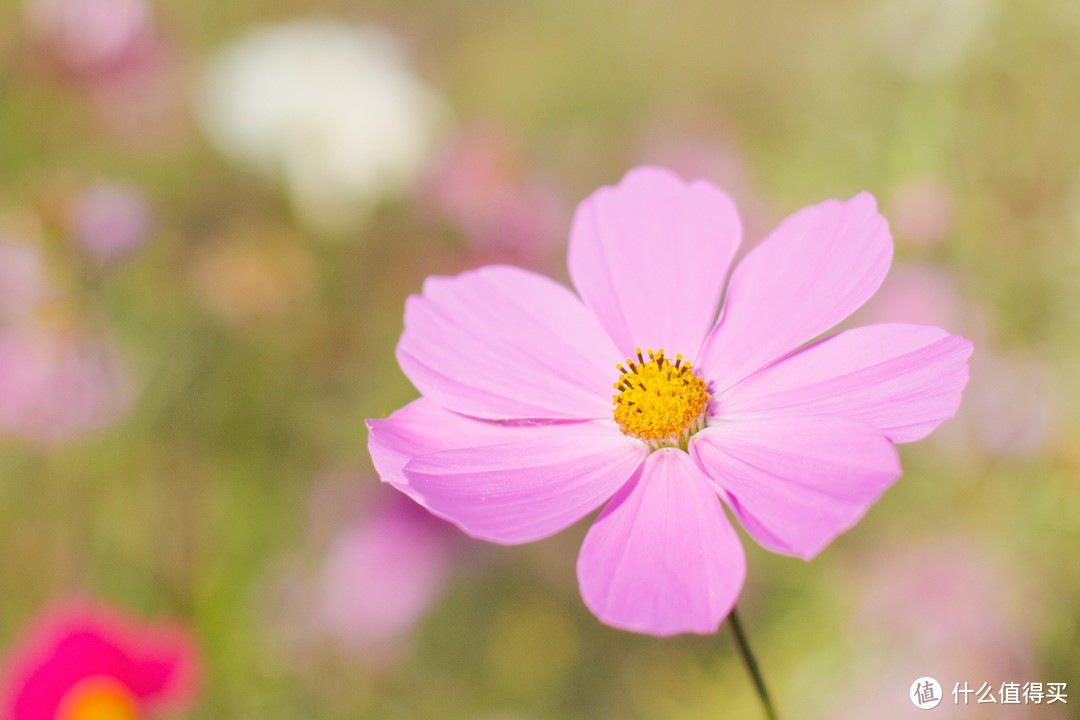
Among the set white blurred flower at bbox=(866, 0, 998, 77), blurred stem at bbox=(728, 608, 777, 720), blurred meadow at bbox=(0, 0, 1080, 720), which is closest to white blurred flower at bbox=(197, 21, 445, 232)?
blurred meadow at bbox=(0, 0, 1080, 720)

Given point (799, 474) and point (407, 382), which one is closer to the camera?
point (799, 474)

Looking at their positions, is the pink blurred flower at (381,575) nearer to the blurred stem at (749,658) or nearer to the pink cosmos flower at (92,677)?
the pink cosmos flower at (92,677)

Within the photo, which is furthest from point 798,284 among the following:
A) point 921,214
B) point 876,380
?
point 921,214

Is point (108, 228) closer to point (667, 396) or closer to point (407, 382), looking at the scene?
point (407, 382)

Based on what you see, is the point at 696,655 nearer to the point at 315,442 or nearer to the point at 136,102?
the point at 315,442

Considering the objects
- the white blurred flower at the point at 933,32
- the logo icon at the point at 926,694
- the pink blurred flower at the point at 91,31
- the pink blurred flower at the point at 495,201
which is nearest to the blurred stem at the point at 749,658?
the logo icon at the point at 926,694

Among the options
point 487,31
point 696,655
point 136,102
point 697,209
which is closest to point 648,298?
point 697,209
